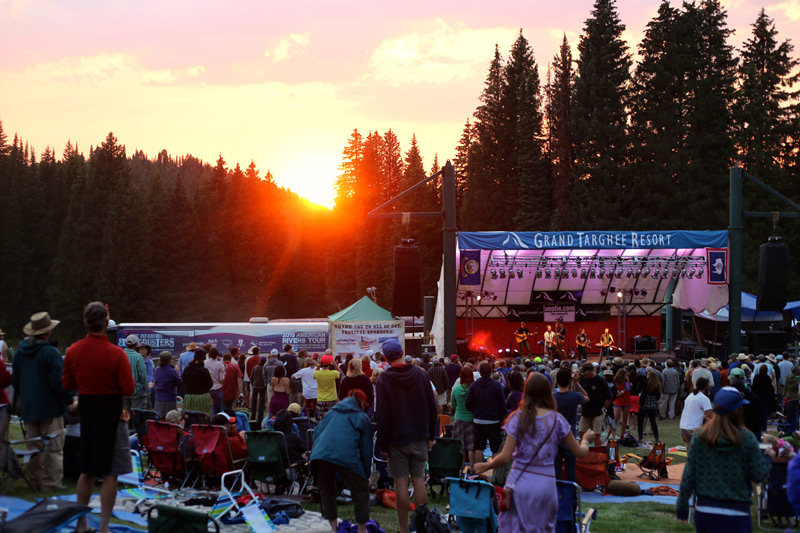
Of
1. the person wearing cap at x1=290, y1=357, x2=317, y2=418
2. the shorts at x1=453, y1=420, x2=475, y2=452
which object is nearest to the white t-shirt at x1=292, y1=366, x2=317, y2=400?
the person wearing cap at x1=290, y1=357, x2=317, y2=418

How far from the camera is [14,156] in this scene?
7144cm

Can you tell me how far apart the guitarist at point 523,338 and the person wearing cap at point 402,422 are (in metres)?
24.0

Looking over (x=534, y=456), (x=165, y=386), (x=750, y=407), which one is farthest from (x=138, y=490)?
(x=750, y=407)

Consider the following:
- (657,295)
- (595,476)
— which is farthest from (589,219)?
(595,476)

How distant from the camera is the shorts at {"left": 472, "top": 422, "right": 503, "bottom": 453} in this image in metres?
9.38

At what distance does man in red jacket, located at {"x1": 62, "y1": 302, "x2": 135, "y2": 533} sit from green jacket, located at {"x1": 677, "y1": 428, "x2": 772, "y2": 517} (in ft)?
13.0

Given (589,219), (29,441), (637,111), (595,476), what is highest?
(637,111)

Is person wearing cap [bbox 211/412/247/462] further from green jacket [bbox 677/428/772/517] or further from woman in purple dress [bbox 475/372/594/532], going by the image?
green jacket [bbox 677/428/772/517]

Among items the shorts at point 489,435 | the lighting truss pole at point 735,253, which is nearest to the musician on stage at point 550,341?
the lighting truss pole at point 735,253

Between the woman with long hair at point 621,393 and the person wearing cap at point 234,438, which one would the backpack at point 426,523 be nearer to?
the person wearing cap at point 234,438

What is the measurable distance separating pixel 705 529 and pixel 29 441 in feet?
19.3

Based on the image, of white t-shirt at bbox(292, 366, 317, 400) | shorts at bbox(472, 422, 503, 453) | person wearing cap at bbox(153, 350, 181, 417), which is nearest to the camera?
shorts at bbox(472, 422, 503, 453)

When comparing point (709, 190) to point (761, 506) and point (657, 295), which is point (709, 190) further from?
point (761, 506)

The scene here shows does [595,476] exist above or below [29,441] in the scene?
below
